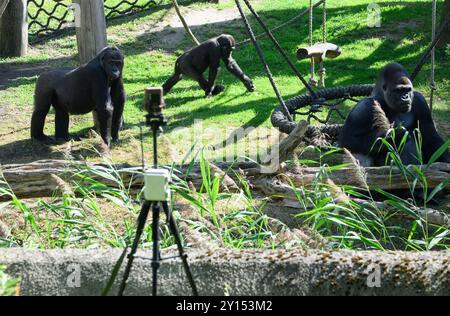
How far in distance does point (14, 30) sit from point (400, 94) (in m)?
6.59

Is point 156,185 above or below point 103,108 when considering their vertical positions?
above

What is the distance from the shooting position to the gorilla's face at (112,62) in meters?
7.18

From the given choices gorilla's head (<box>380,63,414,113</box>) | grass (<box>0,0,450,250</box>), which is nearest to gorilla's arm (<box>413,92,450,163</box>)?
gorilla's head (<box>380,63,414,113</box>)

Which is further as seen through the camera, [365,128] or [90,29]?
[90,29]

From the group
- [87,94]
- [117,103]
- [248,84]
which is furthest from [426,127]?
[248,84]

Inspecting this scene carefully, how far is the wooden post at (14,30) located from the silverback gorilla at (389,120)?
242 inches

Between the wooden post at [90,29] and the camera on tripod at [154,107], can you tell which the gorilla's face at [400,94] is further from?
the camera on tripod at [154,107]

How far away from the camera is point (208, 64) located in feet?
30.1

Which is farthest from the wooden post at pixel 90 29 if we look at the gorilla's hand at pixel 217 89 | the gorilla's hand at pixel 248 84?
the gorilla's hand at pixel 248 84

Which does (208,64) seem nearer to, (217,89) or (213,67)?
(213,67)

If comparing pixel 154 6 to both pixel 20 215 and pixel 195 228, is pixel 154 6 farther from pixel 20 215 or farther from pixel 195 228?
pixel 195 228

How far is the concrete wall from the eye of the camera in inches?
122

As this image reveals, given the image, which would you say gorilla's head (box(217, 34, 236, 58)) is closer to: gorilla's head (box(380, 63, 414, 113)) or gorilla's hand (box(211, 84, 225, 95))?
gorilla's hand (box(211, 84, 225, 95))

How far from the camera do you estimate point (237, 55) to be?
10.6m
